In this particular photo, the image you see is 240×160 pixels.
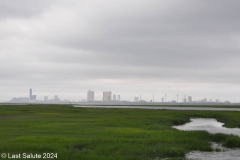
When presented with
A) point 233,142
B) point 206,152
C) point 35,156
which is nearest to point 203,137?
point 233,142

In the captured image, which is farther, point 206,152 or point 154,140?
point 154,140

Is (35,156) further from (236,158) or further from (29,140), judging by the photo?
A: (236,158)

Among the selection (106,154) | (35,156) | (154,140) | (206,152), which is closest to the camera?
(35,156)

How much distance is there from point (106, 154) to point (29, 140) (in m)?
9.95

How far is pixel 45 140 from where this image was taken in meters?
32.6

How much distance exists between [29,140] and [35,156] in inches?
345

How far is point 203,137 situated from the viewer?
1532 inches

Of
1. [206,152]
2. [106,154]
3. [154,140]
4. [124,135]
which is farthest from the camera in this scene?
[124,135]

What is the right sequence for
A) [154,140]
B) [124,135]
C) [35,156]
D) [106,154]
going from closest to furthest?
[35,156]
[106,154]
[154,140]
[124,135]

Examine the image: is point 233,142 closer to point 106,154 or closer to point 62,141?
point 106,154

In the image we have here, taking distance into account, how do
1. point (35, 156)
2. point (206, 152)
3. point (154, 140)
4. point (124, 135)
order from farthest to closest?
point (124, 135)
point (154, 140)
point (206, 152)
point (35, 156)

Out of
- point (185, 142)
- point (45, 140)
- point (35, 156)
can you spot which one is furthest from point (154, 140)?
point (35, 156)

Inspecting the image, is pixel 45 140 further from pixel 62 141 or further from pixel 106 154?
pixel 106 154

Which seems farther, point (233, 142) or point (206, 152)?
point (233, 142)
